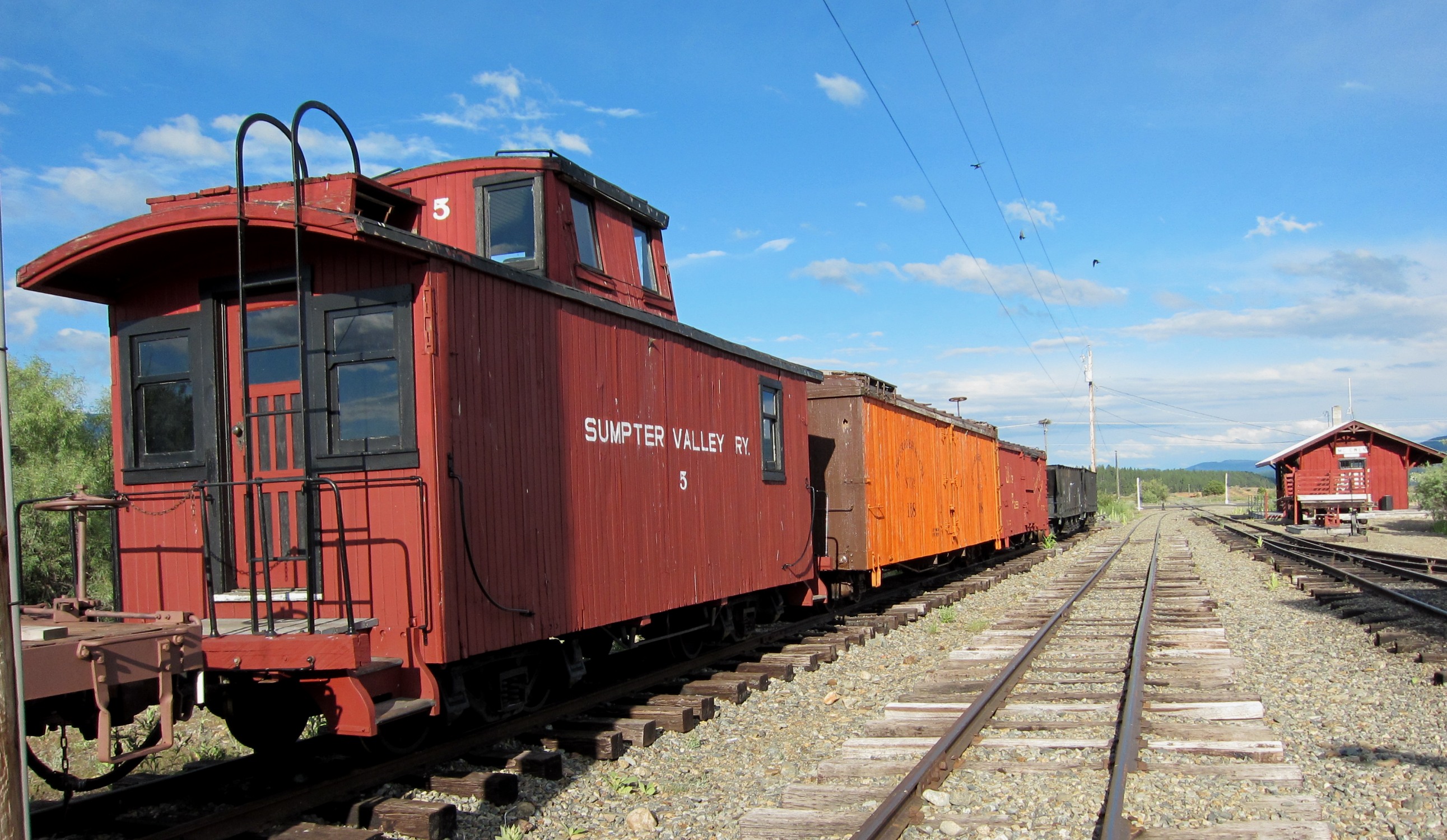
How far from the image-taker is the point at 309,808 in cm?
515

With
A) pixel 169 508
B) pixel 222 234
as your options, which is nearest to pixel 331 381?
pixel 222 234

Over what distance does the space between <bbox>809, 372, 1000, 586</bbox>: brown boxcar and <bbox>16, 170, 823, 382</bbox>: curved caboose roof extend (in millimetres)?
6408

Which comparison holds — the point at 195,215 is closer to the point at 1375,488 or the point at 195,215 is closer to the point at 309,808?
the point at 309,808

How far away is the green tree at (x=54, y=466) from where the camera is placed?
17891mm

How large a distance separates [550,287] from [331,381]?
5.18 ft

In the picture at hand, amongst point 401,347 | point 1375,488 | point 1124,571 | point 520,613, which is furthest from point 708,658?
point 1375,488

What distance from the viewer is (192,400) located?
6.23 meters

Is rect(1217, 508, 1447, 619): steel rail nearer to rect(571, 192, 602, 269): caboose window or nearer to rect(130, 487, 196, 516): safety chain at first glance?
rect(571, 192, 602, 269): caboose window

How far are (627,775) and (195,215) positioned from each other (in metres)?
4.11

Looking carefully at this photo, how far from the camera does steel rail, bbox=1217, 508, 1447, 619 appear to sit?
40.3 ft

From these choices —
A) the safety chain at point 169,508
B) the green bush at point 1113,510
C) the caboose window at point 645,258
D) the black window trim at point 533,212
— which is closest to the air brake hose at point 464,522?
the safety chain at point 169,508

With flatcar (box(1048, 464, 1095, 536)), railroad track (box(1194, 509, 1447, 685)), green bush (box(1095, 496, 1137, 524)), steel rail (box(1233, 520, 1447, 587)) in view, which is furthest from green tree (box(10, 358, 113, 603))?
green bush (box(1095, 496, 1137, 524))

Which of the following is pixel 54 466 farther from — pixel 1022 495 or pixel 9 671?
pixel 1022 495

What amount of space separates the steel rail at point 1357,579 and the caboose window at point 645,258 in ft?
31.8
